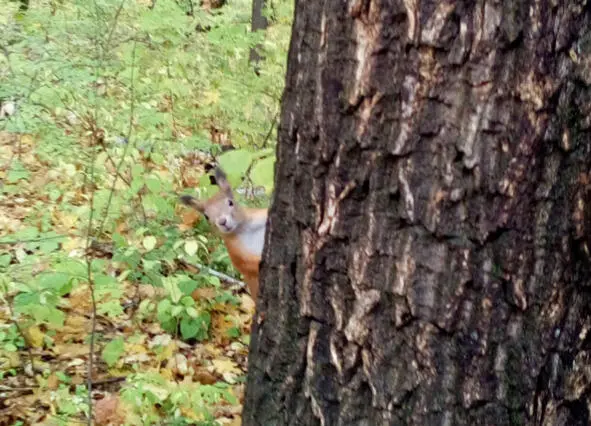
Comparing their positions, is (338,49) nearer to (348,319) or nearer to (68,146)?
(348,319)

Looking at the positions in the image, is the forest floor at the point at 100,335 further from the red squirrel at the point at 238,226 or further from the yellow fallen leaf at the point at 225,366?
the red squirrel at the point at 238,226

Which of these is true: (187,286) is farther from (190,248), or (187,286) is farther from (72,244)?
(72,244)

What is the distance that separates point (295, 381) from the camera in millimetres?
1685

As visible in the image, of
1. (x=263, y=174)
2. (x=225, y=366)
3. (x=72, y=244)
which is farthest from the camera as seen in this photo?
(x=72, y=244)

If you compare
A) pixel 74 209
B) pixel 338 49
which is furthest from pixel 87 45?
pixel 338 49

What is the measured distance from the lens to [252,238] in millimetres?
3590

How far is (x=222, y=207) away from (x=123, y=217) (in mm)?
1354

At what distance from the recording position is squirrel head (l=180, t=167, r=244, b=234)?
377cm

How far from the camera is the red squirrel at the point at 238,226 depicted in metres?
3.49

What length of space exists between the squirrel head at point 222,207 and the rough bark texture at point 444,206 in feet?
7.12

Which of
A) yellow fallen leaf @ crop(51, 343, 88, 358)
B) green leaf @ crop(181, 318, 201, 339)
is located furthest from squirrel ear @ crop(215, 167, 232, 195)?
yellow fallen leaf @ crop(51, 343, 88, 358)

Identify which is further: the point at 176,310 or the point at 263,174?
the point at 176,310

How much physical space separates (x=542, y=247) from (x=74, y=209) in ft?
11.7

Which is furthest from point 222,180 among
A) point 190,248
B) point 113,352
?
point 113,352
